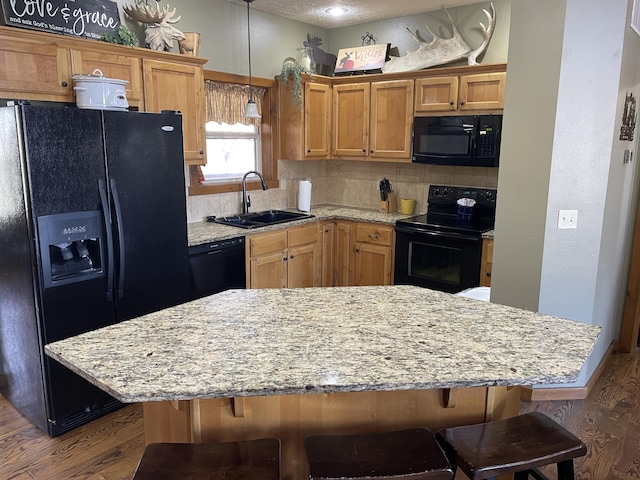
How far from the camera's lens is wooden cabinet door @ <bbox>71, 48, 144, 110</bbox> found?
2.98 m

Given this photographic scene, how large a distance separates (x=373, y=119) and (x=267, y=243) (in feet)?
4.93

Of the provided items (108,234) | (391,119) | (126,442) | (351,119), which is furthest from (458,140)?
(126,442)

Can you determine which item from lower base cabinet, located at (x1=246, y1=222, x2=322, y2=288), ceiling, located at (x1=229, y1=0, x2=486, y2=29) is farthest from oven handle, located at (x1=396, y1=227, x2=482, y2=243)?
ceiling, located at (x1=229, y1=0, x2=486, y2=29)

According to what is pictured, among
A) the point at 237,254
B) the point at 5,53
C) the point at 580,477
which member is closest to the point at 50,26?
the point at 5,53

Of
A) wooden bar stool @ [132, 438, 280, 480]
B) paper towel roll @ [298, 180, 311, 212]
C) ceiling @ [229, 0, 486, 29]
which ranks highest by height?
ceiling @ [229, 0, 486, 29]

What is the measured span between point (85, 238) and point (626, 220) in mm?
3472

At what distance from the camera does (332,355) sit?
1.51 metres

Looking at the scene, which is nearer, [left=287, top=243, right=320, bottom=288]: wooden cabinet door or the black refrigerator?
the black refrigerator

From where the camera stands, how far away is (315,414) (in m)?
1.64

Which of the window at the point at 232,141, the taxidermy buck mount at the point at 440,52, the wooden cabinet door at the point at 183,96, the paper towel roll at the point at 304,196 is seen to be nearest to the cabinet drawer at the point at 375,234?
the paper towel roll at the point at 304,196

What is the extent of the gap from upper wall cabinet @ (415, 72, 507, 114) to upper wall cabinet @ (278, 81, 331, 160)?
91cm

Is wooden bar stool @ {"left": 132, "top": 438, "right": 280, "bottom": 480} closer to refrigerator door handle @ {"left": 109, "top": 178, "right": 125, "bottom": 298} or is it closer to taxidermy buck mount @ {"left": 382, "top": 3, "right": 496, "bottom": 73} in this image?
refrigerator door handle @ {"left": 109, "top": 178, "right": 125, "bottom": 298}

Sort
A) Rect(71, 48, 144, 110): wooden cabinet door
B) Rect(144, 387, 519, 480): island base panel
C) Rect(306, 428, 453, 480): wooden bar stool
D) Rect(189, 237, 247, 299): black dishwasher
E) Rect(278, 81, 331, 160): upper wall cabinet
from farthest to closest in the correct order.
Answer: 1. Rect(278, 81, 331, 160): upper wall cabinet
2. Rect(189, 237, 247, 299): black dishwasher
3. Rect(71, 48, 144, 110): wooden cabinet door
4. Rect(144, 387, 519, 480): island base panel
5. Rect(306, 428, 453, 480): wooden bar stool

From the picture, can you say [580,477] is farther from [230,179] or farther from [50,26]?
[50,26]
